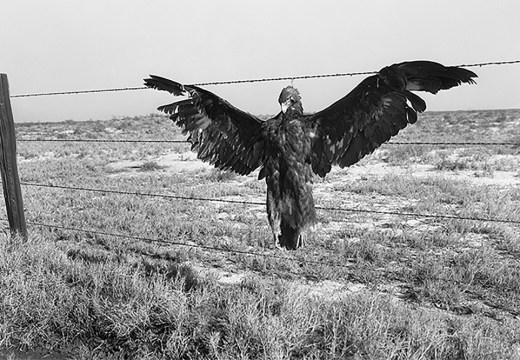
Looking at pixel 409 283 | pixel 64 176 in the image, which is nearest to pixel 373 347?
pixel 409 283

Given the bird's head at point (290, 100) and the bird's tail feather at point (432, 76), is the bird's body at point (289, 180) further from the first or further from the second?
the bird's tail feather at point (432, 76)

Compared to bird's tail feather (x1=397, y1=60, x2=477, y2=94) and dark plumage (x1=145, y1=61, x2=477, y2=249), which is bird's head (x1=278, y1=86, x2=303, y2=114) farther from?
bird's tail feather (x1=397, y1=60, x2=477, y2=94)

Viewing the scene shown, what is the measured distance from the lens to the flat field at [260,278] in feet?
10.5

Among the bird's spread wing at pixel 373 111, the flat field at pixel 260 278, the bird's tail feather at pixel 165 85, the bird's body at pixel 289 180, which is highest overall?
the bird's tail feather at pixel 165 85

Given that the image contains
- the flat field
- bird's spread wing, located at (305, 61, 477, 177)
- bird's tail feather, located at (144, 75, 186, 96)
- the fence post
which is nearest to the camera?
bird's spread wing, located at (305, 61, 477, 177)

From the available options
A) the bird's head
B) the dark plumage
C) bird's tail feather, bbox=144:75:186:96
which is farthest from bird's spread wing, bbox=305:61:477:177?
bird's tail feather, bbox=144:75:186:96

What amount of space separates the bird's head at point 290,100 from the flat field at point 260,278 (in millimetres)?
1217

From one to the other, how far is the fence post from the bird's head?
3.62 m

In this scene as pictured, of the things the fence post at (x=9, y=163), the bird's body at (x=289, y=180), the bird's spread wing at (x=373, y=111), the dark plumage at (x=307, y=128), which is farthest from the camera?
the fence post at (x=9, y=163)

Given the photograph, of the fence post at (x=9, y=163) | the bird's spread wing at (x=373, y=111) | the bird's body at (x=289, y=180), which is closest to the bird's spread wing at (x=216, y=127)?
the bird's body at (x=289, y=180)

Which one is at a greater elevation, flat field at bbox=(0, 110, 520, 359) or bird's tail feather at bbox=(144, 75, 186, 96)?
bird's tail feather at bbox=(144, 75, 186, 96)

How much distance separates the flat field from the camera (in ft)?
10.5

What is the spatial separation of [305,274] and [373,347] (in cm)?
220

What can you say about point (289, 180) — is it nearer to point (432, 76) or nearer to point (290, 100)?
point (290, 100)
